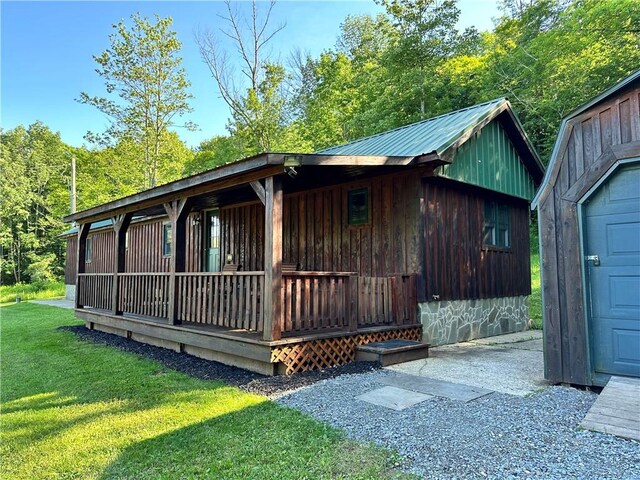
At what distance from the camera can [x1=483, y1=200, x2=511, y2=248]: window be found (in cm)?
943

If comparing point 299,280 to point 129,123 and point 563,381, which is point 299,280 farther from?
point 129,123

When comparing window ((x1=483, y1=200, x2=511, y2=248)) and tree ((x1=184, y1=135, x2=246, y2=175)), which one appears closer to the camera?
window ((x1=483, y1=200, x2=511, y2=248))

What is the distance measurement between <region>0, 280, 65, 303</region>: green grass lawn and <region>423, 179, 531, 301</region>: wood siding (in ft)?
75.9

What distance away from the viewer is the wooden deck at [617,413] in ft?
10.6

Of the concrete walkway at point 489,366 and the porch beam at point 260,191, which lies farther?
the porch beam at point 260,191

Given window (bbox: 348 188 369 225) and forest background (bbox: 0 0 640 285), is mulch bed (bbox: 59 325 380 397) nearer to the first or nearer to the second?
window (bbox: 348 188 369 225)

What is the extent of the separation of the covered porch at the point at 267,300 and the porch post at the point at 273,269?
0.01 m

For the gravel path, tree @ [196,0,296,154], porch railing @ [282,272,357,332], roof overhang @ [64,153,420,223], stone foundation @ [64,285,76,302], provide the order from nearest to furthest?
the gravel path, roof overhang @ [64,153,420,223], porch railing @ [282,272,357,332], stone foundation @ [64,285,76,302], tree @ [196,0,296,154]

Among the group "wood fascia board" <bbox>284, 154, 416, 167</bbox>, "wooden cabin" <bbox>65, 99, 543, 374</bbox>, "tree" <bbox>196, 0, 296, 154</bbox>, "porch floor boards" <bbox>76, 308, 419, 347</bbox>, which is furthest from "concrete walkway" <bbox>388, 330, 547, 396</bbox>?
"tree" <bbox>196, 0, 296, 154</bbox>

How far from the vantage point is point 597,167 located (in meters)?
4.55

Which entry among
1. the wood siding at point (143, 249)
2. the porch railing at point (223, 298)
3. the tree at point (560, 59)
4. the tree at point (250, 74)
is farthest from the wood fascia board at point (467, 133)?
the tree at point (250, 74)

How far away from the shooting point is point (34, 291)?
24656 millimetres

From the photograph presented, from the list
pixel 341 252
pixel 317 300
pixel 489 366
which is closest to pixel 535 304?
pixel 341 252

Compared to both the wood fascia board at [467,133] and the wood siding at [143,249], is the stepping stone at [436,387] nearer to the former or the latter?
the wood fascia board at [467,133]
